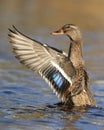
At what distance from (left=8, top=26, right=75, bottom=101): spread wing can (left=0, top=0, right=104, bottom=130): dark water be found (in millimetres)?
564

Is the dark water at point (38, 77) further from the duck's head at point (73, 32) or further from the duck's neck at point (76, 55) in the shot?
the duck's head at point (73, 32)

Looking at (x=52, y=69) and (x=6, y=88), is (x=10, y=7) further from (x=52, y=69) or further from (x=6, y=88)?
(x=52, y=69)

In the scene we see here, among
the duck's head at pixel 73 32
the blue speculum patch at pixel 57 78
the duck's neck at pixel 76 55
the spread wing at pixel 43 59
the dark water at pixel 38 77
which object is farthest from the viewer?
the duck's head at pixel 73 32

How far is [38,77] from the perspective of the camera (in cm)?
1575

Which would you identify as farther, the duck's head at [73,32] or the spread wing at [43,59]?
the duck's head at [73,32]

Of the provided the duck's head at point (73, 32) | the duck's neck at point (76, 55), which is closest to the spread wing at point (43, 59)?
the duck's neck at point (76, 55)

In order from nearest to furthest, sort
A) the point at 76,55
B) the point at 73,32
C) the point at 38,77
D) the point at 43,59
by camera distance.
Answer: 1. the point at 43,59
2. the point at 76,55
3. the point at 73,32
4. the point at 38,77

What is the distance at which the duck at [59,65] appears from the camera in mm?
12312

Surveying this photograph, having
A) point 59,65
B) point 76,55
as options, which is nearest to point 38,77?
point 76,55

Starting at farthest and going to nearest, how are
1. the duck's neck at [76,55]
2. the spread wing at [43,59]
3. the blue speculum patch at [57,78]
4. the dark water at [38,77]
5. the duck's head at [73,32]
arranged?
the duck's head at [73,32] → the duck's neck at [76,55] → the blue speculum patch at [57,78] → the spread wing at [43,59] → the dark water at [38,77]

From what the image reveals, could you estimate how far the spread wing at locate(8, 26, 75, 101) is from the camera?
1229cm

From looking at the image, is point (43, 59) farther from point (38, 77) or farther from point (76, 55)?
point (38, 77)

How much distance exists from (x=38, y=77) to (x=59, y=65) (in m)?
3.35

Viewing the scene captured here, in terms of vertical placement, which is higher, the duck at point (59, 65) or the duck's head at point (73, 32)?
the duck's head at point (73, 32)
